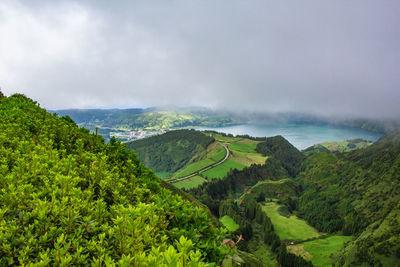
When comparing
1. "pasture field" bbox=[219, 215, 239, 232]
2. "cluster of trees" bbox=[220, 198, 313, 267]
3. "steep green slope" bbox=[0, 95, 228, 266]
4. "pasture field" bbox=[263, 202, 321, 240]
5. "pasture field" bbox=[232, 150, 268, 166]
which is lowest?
"pasture field" bbox=[263, 202, 321, 240]

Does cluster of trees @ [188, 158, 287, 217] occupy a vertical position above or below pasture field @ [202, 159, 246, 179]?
below

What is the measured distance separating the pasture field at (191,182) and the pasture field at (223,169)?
8239mm

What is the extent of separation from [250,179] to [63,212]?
148165 mm

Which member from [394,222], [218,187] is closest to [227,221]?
[218,187]

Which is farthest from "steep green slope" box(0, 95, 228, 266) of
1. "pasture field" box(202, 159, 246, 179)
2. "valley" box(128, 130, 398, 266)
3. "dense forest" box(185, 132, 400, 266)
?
"pasture field" box(202, 159, 246, 179)

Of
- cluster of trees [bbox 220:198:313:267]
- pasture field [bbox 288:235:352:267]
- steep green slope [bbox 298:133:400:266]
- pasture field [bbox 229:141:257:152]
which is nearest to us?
cluster of trees [bbox 220:198:313:267]

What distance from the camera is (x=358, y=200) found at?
4961 inches

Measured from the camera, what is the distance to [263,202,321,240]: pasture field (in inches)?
3652

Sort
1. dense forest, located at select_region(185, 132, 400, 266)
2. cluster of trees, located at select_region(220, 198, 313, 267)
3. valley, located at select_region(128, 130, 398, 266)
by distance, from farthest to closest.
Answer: valley, located at select_region(128, 130, 398, 266) → dense forest, located at select_region(185, 132, 400, 266) → cluster of trees, located at select_region(220, 198, 313, 267)

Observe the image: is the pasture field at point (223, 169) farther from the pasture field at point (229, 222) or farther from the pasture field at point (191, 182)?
the pasture field at point (229, 222)

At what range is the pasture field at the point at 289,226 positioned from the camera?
92750 mm

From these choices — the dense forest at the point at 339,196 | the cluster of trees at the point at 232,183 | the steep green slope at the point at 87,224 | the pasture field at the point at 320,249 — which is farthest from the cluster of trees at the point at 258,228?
the steep green slope at the point at 87,224

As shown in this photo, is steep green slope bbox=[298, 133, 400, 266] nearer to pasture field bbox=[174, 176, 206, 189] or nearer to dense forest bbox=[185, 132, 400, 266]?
dense forest bbox=[185, 132, 400, 266]

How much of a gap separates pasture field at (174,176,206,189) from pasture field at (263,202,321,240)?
41.6 meters
